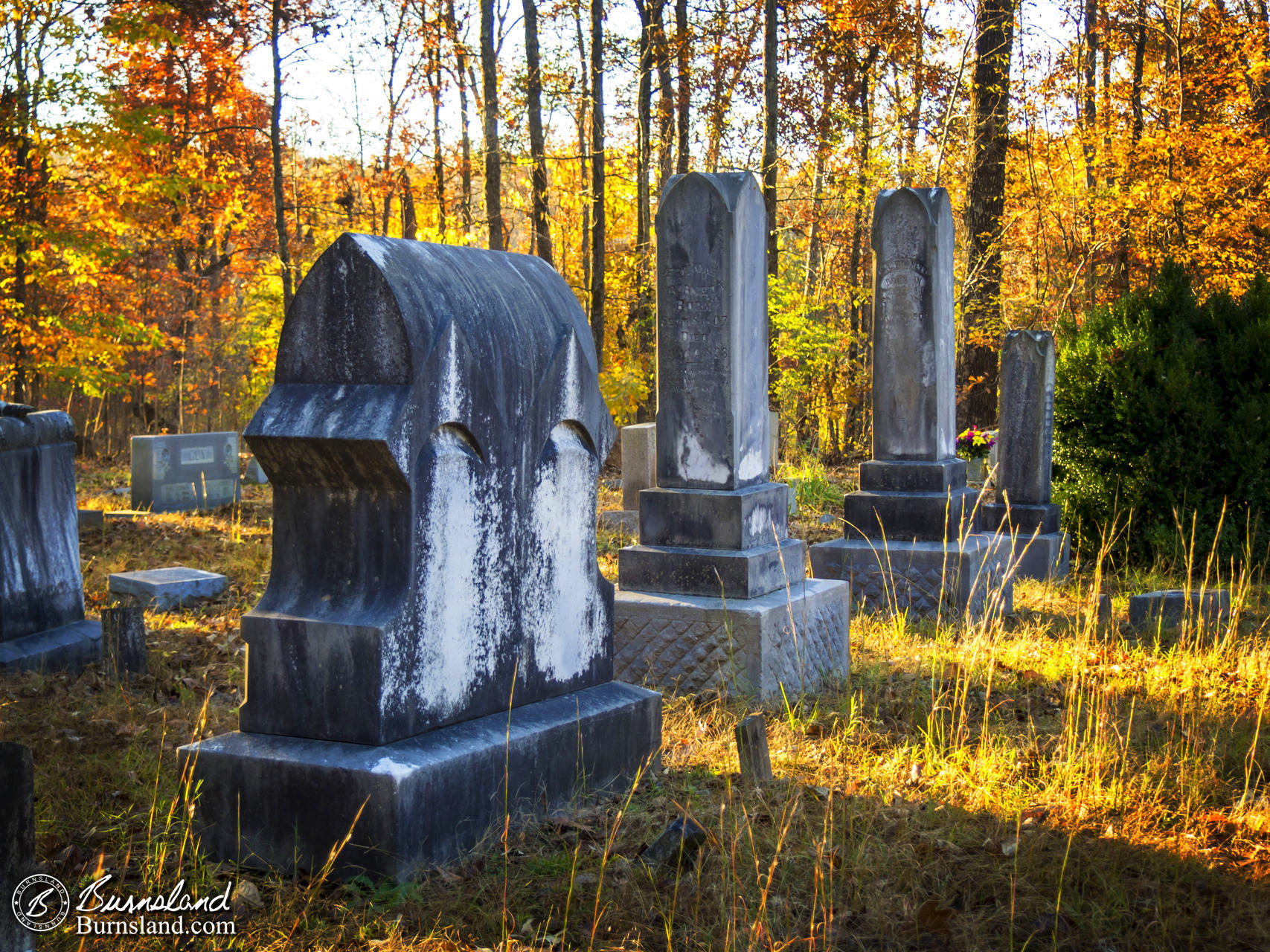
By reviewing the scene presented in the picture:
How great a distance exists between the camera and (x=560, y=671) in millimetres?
3777

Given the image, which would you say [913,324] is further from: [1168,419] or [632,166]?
[632,166]

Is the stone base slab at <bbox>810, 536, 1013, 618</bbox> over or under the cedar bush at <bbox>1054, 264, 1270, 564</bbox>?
→ under

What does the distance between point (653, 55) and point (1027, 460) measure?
11955 millimetres

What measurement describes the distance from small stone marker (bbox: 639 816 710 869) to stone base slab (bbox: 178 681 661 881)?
50 centimetres

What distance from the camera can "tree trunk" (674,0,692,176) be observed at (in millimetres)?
18312

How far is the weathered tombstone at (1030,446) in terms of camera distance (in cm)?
944

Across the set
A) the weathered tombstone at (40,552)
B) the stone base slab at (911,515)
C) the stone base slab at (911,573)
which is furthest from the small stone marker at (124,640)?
the stone base slab at (911,515)

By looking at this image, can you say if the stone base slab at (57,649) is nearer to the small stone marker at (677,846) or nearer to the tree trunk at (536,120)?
the small stone marker at (677,846)

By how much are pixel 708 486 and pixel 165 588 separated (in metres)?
4.21

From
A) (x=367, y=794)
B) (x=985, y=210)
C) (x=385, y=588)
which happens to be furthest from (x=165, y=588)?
(x=985, y=210)

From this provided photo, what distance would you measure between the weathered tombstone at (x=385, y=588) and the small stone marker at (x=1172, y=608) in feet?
16.2

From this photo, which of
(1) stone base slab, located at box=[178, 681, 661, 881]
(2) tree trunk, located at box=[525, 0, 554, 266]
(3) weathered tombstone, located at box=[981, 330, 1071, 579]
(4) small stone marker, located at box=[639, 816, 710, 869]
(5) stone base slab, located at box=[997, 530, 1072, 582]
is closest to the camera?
(1) stone base slab, located at box=[178, 681, 661, 881]

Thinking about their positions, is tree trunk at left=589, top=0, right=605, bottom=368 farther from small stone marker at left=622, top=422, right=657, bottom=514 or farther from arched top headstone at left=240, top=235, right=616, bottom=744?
arched top headstone at left=240, top=235, right=616, bottom=744

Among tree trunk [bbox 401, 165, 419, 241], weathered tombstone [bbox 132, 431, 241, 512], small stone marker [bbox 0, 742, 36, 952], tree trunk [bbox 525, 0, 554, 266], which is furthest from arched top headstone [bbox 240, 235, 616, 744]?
tree trunk [bbox 401, 165, 419, 241]
